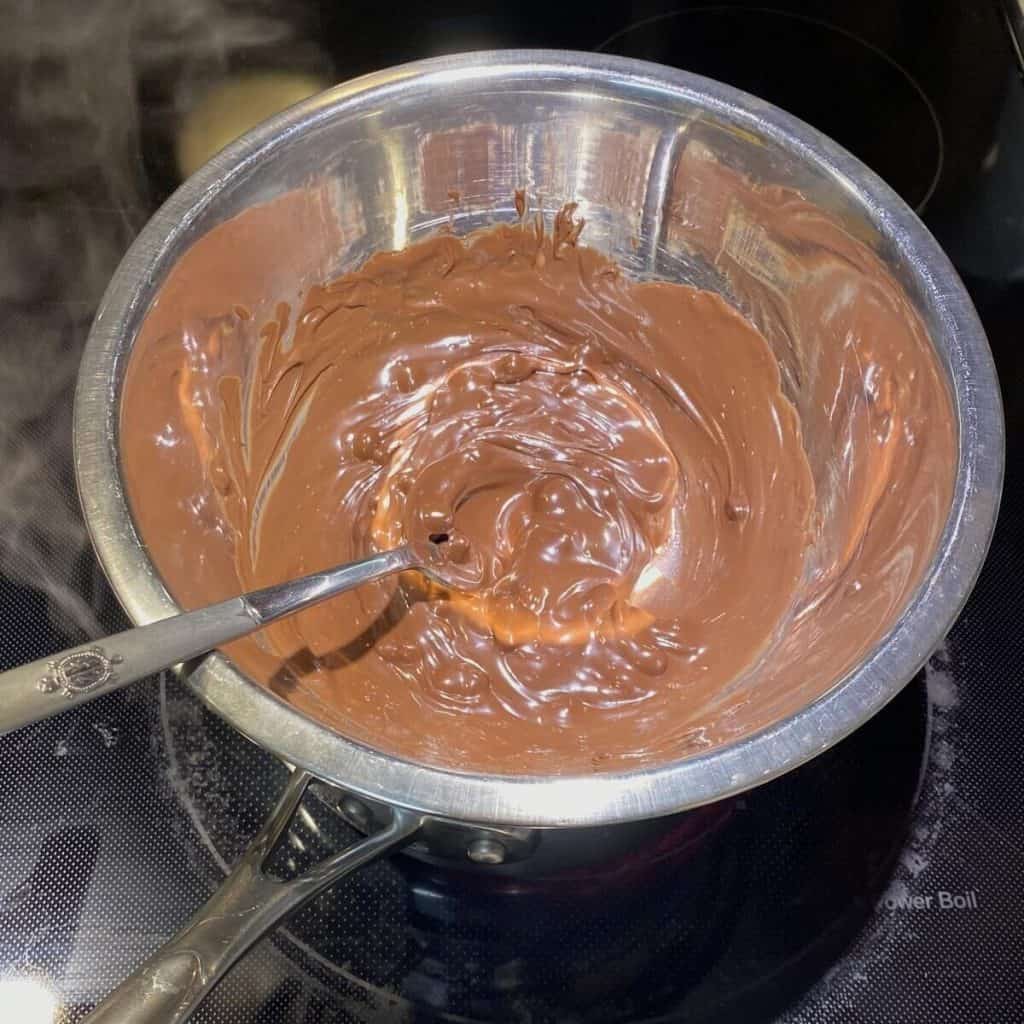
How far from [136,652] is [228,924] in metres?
0.26

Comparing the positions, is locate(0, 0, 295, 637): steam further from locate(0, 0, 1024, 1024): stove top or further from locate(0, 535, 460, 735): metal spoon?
locate(0, 535, 460, 735): metal spoon

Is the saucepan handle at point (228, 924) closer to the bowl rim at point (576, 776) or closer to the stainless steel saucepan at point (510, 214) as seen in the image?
the stainless steel saucepan at point (510, 214)

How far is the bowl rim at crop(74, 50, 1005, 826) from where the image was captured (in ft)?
2.70

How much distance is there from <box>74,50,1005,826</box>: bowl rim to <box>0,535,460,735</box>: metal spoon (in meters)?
0.04

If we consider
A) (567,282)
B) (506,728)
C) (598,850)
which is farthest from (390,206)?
(598,850)

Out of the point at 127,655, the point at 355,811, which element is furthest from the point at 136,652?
the point at 355,811

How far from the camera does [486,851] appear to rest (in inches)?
41.7

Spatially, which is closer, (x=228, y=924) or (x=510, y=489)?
(x=228, y=924)

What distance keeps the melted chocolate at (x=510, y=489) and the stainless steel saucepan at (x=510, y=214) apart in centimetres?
3

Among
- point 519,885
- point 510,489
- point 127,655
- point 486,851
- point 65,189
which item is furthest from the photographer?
point 65,189

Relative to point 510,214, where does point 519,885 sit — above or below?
below

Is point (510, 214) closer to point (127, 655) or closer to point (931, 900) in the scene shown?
point (127, 655)

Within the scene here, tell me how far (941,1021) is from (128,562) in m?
0.93

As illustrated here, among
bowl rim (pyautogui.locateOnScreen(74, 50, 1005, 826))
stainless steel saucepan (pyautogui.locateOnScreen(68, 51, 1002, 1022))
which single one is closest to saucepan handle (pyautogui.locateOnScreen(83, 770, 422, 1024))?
stainless steel saucepan (pyautogui.locateOnScreen(68, 51, 1002, 1022))
